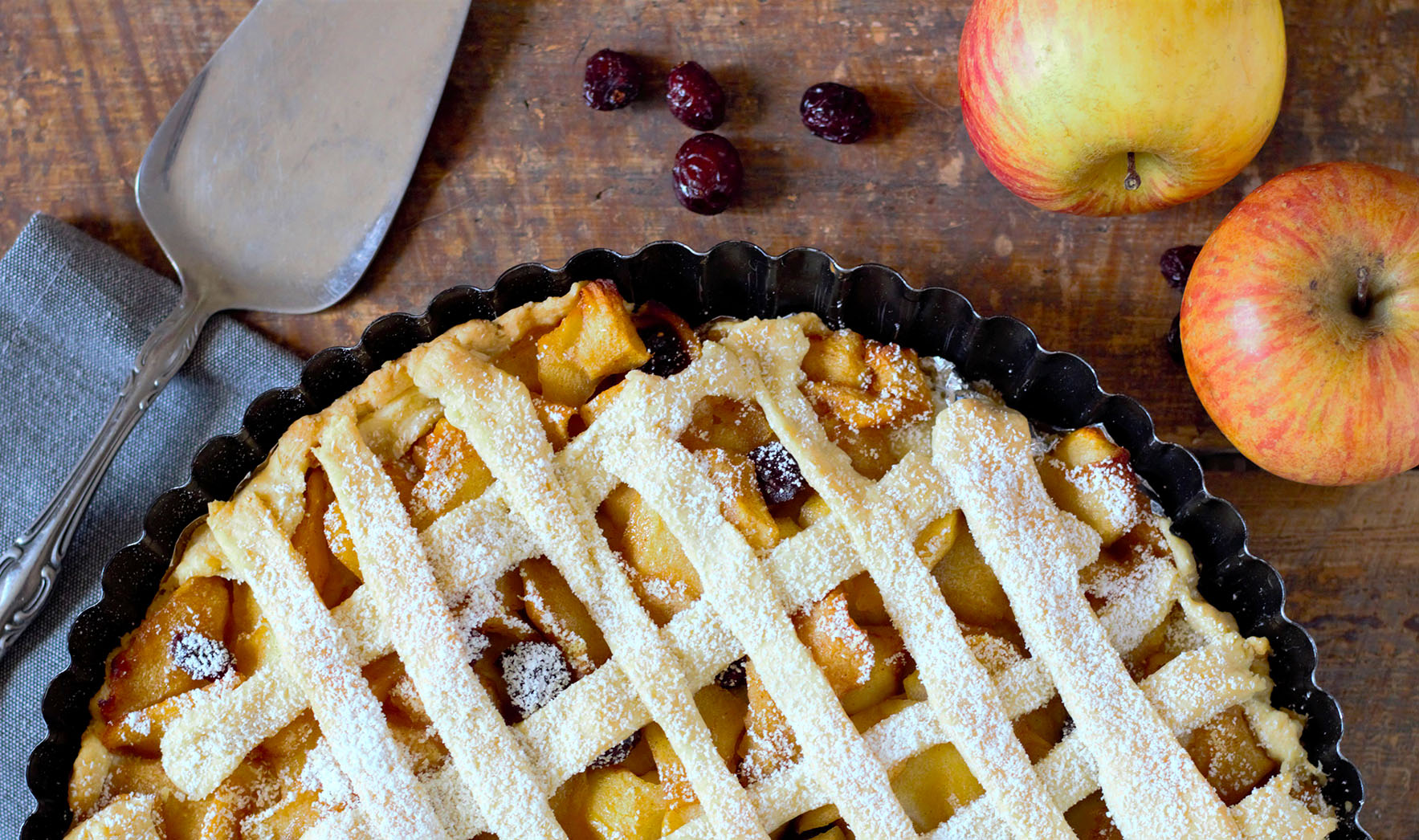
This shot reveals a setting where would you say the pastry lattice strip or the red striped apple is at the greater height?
the red striped apple

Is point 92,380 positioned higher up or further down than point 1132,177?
further down

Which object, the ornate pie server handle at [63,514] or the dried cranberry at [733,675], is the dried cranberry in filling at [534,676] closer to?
the dried cranberry at [733,675]

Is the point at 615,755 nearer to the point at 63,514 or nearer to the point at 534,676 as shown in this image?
the point at 534,676

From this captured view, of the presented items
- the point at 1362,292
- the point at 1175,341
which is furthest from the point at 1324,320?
the point at 1175,341

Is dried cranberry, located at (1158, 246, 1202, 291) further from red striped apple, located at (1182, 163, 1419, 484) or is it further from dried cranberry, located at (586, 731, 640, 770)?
dried cranberry, located at (586, 731, 640, 770)

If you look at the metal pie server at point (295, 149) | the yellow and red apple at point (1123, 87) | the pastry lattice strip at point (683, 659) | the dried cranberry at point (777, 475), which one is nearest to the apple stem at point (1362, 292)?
the yellow and red apple at point (1123, 87)

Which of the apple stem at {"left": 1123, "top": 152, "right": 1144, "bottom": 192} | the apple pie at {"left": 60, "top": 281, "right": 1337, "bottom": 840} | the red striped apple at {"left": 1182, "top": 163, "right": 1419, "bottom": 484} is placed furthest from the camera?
the apple stem at {"left": 1123, "top": 152, "right": 1144, "bottom": 192}

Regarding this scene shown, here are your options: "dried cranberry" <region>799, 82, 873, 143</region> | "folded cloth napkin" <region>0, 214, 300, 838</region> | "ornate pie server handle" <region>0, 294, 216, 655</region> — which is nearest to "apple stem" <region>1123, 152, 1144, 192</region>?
"dried cranberry" <region>799, 82, 873, 143</region>
